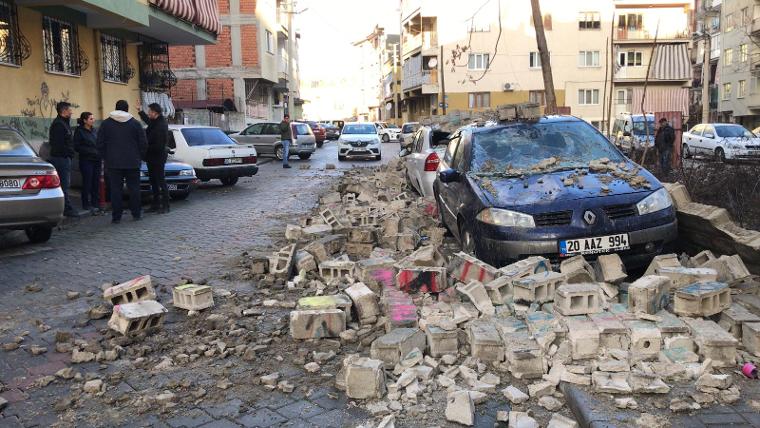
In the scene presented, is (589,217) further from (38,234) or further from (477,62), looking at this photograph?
(477,62)

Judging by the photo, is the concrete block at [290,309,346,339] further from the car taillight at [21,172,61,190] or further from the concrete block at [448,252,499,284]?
the car taillight at [21,172,61,190]

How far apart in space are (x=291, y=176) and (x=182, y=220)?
9.43m

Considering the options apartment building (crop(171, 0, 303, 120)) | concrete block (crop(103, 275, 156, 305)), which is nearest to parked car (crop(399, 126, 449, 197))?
concrete block (crop(103, 275, 156, 305))

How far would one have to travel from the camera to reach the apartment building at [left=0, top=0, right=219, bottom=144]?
13.0 metres

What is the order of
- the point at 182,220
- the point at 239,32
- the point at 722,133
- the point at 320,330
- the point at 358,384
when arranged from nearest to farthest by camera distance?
the point at 358,384
the point at 320,330
the point at 182,220
the point at 722,133
the point at 239,32

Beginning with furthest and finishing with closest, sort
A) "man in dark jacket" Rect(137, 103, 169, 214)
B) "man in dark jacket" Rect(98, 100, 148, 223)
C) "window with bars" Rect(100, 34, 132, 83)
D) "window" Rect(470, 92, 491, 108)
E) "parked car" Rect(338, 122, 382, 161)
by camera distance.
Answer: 1. "window" Rect(470, 92, 491, 108)
2. "parked car" Rect(338, 122, 382, 161)
3. "window with bars" Rect(100, 34, 132, 83)
4. "man in dark jacket" Rect(137, 103, 169, 214)
5. "man in dark jacket" Rect(98, 100, 148, 223)

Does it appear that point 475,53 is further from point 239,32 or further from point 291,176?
point 291,176

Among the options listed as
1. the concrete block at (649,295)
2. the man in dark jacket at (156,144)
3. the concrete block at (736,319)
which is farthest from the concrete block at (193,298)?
the man in dark jacket at (156,144)

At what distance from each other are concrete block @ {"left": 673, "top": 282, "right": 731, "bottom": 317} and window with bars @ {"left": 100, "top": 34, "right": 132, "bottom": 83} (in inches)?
660

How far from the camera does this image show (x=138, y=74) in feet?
65.8

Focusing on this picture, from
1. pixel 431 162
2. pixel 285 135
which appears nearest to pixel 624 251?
pixel 431 162

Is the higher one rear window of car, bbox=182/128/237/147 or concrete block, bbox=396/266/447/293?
rear window of car, bbox=182/128/237/147

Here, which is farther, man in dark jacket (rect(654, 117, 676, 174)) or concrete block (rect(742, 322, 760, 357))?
man in dark jacket (rect(654, 117, 676, 174))

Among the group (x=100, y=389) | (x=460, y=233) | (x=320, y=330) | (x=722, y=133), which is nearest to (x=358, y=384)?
(x=320, y=330)
